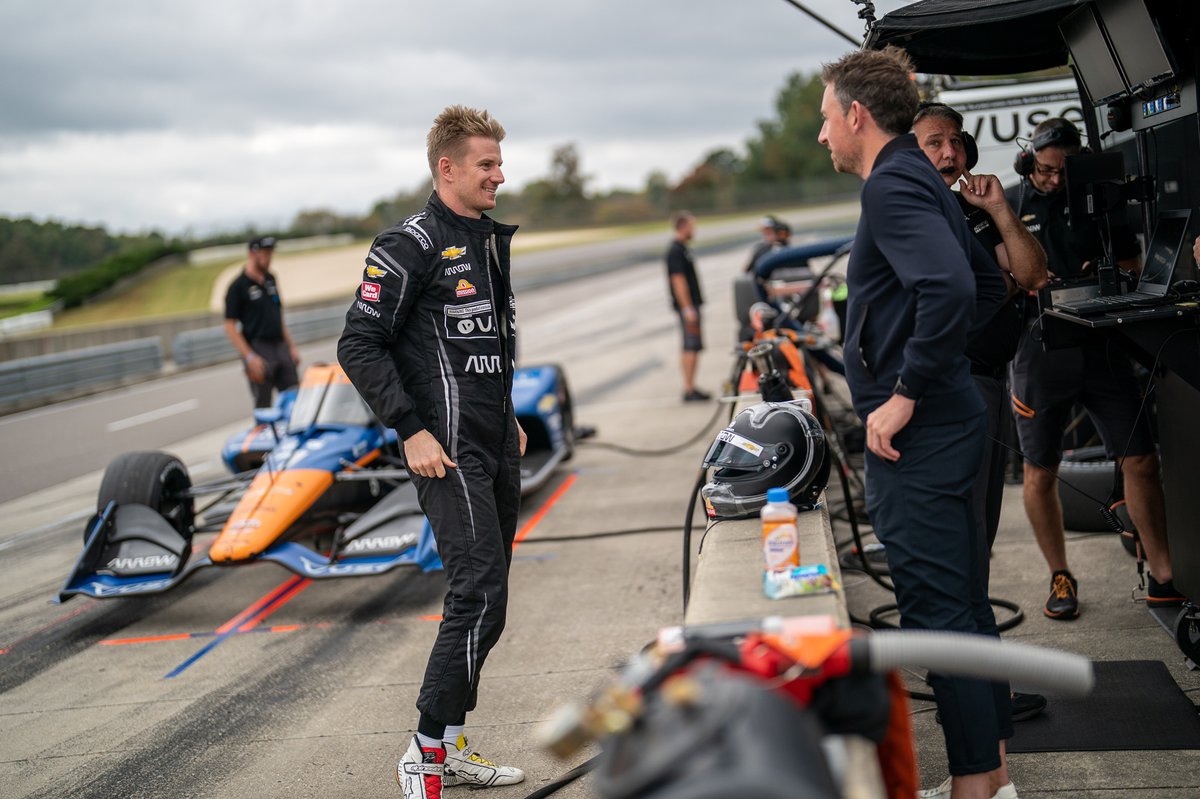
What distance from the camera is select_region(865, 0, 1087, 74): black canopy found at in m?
4.08

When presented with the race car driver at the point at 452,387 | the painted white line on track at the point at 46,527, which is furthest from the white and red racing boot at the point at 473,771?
the painted white line on track at the point at 46,527

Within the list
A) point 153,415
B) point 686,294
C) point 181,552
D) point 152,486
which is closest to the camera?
point 181,552

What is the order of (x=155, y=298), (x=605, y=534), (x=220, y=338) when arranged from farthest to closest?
(x=155, y=298)
(x=220, y=338)
(x=605, y=534)

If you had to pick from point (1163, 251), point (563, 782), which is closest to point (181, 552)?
point (563, 782)

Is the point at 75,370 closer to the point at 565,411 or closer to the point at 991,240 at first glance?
the point at 565,411

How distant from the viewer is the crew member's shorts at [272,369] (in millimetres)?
9727

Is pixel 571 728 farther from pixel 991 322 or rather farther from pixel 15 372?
pixel 15 372

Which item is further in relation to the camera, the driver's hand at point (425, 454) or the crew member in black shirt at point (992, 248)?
the crew member in black shirt at point (992, 248)

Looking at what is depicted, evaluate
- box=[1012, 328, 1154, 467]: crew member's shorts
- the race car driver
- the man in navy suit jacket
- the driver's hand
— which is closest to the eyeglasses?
box=[1012, 328, 1154, 467]: crew member's shorts

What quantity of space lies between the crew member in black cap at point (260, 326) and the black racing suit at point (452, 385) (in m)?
6.29

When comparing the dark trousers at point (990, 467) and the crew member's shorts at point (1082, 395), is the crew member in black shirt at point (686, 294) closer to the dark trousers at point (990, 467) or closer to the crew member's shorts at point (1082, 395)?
the crew member's shorts at point (1082, 395)

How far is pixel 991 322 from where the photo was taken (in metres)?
3.64

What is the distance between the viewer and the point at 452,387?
3.64m

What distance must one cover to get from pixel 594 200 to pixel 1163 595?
86.5 meters
